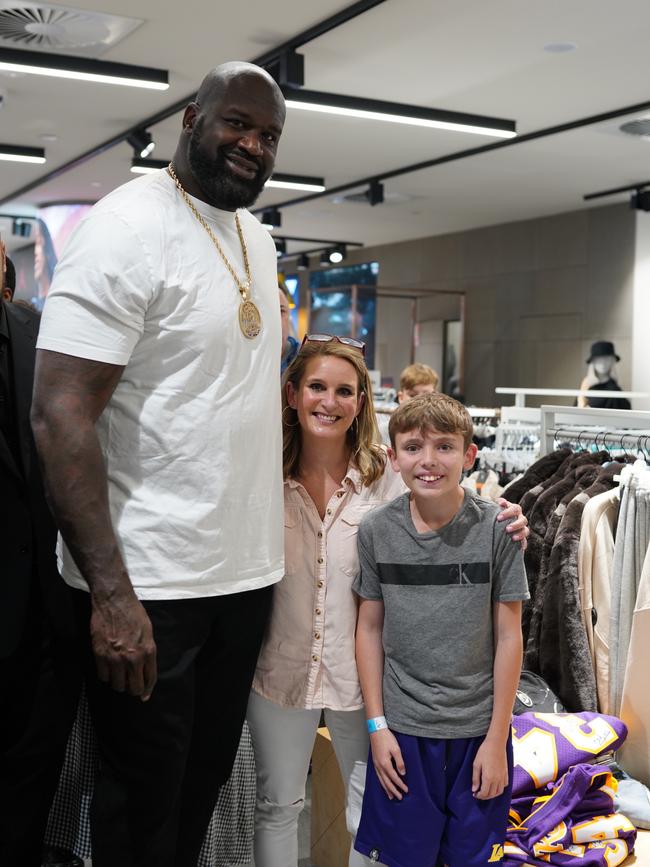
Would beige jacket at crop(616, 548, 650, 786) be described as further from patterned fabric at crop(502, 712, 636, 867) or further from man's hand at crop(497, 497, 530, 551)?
man's hand at crop(497, 497, 530, 551)

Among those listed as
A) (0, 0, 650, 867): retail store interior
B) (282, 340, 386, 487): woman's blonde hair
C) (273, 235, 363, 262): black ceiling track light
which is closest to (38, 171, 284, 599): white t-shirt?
(282, 340, 386, 487): woman's blonde hair

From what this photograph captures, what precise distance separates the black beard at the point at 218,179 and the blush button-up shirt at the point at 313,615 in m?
0.65

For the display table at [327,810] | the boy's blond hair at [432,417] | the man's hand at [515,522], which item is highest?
the boy's blond hair at [432,417]

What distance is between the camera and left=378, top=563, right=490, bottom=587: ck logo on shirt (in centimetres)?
181

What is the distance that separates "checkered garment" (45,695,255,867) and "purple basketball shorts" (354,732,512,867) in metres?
0.42

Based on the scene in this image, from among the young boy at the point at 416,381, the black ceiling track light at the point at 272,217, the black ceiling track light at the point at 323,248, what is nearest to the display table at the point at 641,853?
the young boy at the point at 416,381

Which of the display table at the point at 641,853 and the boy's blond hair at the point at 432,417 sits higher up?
the boy's blond hair at the point at 432,417

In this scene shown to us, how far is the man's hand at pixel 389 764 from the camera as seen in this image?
1778 mm

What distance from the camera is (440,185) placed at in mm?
9703

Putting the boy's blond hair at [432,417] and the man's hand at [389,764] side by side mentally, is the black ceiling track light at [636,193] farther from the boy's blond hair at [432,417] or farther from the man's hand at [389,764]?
the man's hand at [389,764]

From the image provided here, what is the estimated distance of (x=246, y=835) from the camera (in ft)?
7.19

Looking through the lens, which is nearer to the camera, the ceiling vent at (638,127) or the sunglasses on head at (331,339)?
the sunglasses on head at (331,339)

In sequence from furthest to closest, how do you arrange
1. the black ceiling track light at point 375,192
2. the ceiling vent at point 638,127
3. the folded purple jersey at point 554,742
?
the black ceiling track light at point 375,192, the ceiling vent at point 638,127, the folded purple jersey at point 554,742

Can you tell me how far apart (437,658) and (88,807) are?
799mm
